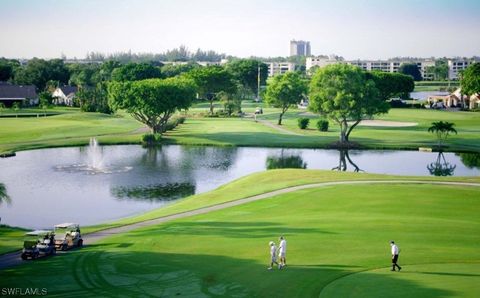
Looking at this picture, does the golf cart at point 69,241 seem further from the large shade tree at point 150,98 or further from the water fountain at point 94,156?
the large shade tree at point 150,98

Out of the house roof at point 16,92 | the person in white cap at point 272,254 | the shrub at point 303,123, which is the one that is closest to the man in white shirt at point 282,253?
the person in white cap at point 272,254

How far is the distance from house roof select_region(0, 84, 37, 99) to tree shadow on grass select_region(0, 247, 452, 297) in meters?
139

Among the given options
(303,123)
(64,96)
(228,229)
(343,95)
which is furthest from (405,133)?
(64,96)

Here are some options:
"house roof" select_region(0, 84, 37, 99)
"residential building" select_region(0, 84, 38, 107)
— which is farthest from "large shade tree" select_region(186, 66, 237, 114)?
"house roof" select_region(0, 84, 37, 99)

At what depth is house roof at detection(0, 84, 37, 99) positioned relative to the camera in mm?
163587

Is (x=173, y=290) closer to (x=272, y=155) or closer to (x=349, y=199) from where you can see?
(x=349, y=199)

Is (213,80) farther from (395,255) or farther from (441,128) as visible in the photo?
(395,255)

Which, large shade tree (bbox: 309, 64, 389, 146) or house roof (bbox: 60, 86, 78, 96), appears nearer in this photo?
large shade tree (bbox: 309, 64, 389, 146)

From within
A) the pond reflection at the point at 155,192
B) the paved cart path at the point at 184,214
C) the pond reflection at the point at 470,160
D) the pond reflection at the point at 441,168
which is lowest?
the pond reflection at the point at 155,192

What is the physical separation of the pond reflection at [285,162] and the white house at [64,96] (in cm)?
10251

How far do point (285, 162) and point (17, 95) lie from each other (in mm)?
102571

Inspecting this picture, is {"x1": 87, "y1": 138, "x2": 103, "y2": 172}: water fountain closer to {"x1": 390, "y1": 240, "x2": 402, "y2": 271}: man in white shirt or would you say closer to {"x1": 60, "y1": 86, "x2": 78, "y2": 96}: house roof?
{"x1": 390, "y1": 240, "x2": 402, "y2": 271}: man in white shirt

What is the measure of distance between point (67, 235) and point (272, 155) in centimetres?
5951

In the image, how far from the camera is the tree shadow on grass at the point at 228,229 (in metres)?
40.0
